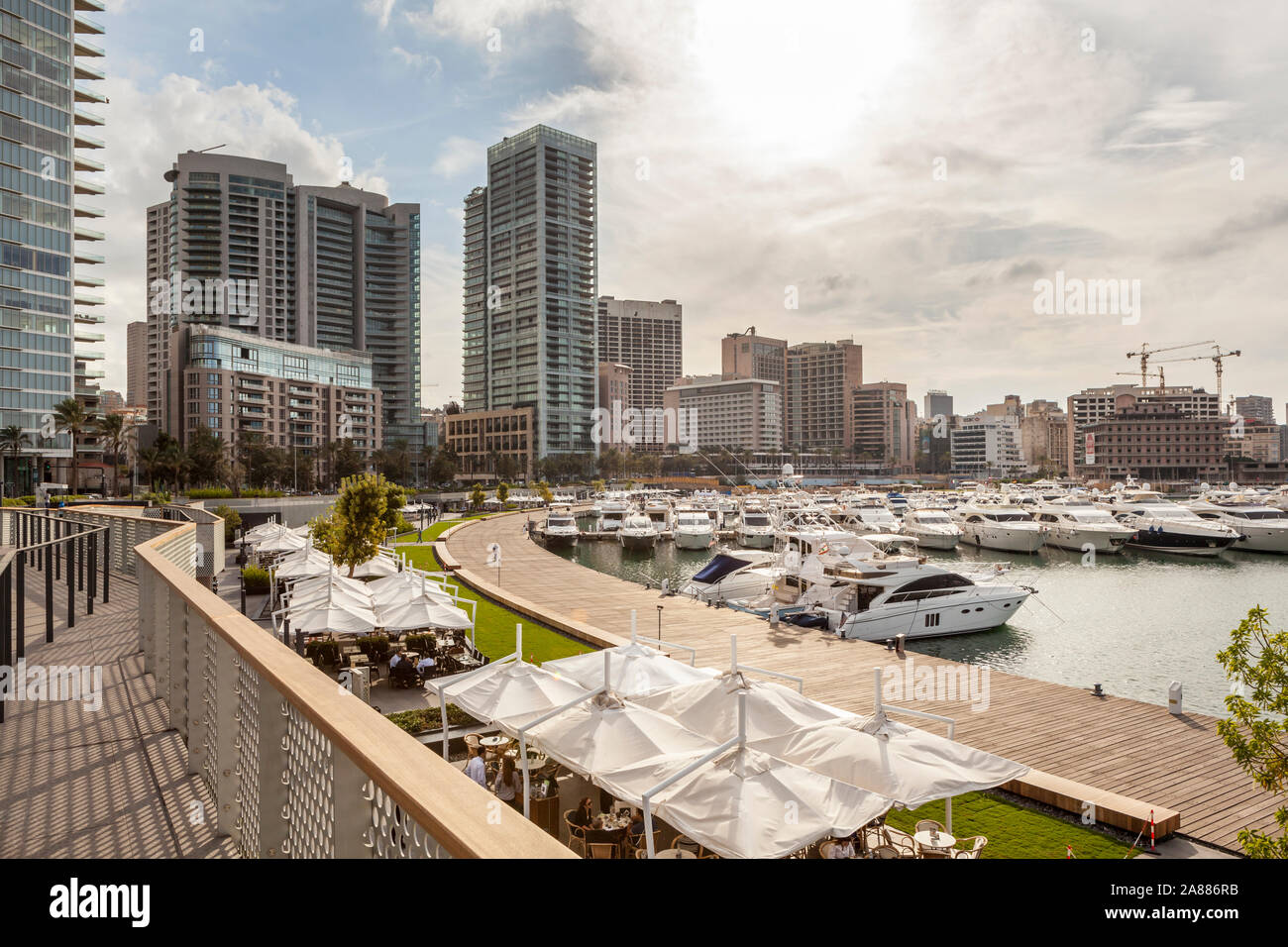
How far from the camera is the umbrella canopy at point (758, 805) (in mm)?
6488

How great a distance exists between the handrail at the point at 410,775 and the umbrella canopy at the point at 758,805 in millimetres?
4305

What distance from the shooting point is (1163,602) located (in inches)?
1389

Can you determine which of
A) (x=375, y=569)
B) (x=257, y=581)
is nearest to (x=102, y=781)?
(x=375, y=569)

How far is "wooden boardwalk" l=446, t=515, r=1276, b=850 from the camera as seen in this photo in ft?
36.6

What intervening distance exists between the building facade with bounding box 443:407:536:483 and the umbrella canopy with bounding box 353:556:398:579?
414 ft

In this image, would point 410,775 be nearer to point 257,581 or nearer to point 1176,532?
point 257,581

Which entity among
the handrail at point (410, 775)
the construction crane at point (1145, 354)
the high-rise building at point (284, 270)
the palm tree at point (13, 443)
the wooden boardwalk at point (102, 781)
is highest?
the high-rise building at point (284, 270)

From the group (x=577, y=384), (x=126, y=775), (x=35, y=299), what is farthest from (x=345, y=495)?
(x=577, y=384)

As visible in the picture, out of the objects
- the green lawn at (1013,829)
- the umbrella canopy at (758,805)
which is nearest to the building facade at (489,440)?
the green lawn at (1013,829)

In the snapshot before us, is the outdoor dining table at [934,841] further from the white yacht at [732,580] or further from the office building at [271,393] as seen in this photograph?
the office building at [271,393]

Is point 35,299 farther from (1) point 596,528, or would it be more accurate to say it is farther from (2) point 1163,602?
(2) point 1163,602

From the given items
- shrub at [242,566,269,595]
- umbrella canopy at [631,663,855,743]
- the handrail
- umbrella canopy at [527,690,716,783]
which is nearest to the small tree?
umbrella canopy at [631,663,855,743]

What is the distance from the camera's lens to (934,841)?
8.34 metres
